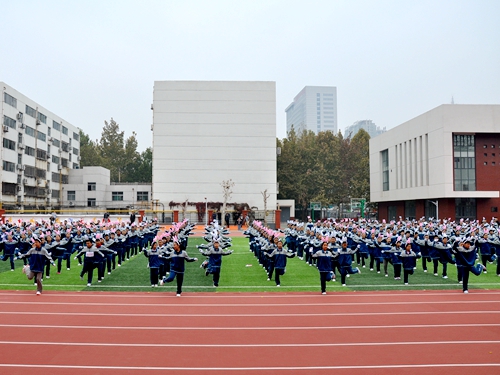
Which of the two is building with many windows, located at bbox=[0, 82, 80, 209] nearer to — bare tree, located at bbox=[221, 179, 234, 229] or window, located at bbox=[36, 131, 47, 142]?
window, located at bbox=[36, 131, 47, 142]

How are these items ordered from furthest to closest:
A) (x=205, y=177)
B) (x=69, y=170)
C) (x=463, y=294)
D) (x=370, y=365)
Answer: (x=69, y=170)
(x=205, y=177)
(x=463, y=294)
(x=370, y=365)

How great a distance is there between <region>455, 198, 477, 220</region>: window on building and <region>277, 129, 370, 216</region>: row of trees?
65.8ft

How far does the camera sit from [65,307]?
12117 millimetres

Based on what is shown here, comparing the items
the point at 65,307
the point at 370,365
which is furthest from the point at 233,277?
the point at 370,365

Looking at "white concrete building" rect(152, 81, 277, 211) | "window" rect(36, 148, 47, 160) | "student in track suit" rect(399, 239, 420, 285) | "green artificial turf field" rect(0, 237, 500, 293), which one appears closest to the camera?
"green artificial turf field" rect(0, 237, 500, 293)

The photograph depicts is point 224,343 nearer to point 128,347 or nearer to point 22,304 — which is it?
Result: point 128,347


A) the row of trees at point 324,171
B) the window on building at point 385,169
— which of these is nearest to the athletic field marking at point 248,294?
the window on building at point 385,169

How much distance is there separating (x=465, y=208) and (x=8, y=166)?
45.1m

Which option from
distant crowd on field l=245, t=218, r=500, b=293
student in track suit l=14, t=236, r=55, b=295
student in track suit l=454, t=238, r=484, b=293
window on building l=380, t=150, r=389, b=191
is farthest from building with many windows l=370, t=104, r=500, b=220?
student in track suit l=14, t=236, r=55, b=295

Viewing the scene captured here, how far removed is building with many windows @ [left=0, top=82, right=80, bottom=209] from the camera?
49.8 metres

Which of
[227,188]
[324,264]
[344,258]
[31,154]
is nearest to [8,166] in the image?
[31,154]

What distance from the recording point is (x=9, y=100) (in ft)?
163

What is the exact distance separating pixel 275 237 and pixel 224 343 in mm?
7811

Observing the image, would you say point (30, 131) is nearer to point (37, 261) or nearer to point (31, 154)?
point (31, 154)
